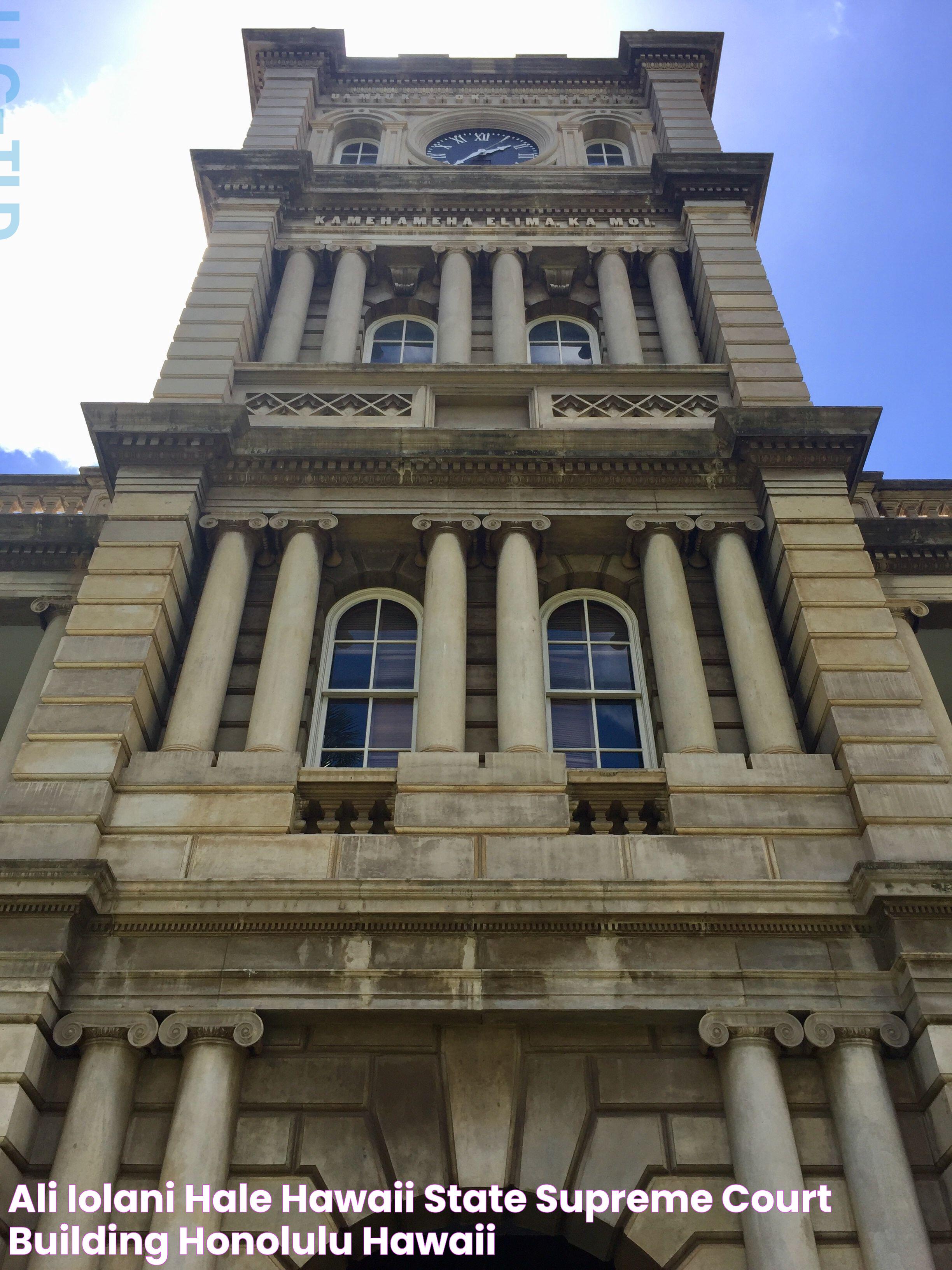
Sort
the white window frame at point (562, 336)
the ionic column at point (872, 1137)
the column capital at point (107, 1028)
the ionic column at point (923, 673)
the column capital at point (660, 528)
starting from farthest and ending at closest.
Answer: the white window frame at point (562, 336) → the column capital at point (660, 528) → the ionic column at point (923, 673) → the column capital at point (107, 1028) → the ionic column at point (872, 1137)

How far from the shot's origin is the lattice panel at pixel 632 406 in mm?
15555

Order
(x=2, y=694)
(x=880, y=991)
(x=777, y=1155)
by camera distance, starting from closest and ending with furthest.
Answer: (x=777, y=1155) < (x=880, y=991) < (x=2, y=694)

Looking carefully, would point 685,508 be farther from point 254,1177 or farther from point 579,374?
point 254,1177

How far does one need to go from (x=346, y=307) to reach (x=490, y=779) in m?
10.1

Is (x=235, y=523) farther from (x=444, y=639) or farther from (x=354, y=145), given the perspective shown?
(x=354, y=145)

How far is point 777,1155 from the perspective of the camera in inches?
332

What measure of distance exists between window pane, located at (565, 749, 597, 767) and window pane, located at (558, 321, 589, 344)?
8.90 metres

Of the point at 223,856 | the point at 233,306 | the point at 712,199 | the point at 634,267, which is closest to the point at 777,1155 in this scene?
the point at 223,856

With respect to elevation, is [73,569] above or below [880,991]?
above

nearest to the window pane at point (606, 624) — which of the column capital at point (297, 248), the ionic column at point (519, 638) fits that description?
the ionic column at point (519, 638)

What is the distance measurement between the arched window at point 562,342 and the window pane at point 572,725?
7177 mm

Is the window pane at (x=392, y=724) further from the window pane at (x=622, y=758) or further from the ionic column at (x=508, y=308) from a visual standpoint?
the ionic column at (x=508, y=308)

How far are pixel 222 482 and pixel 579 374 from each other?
17.5 feet

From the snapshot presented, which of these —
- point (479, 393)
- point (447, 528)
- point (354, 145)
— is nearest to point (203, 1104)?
point (447, 528)
